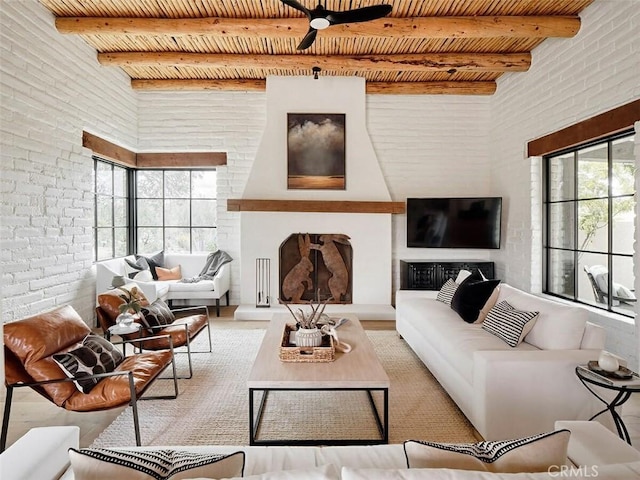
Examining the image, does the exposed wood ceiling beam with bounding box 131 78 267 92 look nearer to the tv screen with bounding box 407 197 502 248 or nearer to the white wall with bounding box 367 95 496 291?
the white wall with bounding box 367 95 496 291

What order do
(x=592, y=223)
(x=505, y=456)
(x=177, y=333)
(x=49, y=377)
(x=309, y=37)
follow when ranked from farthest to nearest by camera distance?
(x=592, y=223) → (x=309, y=37) → (x=177, y=333) → (x=49, y=377) → (x=505, y=456)

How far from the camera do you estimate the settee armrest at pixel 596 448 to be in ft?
4.00

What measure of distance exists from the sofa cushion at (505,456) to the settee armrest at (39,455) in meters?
1.13

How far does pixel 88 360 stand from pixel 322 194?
13.3ft

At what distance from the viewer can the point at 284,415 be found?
8.73 feet

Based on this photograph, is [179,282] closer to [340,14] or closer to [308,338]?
[308,338]

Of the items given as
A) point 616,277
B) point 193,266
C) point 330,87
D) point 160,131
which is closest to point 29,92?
point 160,131

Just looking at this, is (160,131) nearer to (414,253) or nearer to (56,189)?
(56,189)

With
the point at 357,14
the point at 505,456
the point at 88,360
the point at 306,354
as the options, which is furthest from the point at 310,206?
the point at 505,456

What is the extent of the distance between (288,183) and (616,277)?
413cm

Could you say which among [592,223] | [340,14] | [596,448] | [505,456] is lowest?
[596,448]

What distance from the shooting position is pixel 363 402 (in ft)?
9.32

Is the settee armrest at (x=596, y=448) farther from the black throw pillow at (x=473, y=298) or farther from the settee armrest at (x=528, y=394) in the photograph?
the black throw pillow at (x=473, y=298)

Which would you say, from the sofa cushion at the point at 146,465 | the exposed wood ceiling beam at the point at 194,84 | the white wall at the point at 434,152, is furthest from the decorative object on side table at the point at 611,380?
the exposed wood ceiling beam at the point at 194,84
